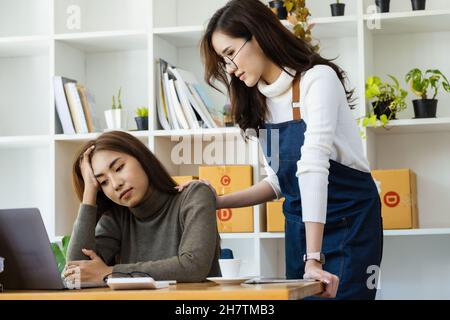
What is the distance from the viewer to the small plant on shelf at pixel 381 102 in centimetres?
350

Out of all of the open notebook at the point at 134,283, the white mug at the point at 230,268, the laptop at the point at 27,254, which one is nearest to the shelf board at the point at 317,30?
the white mug at the point at 230,268

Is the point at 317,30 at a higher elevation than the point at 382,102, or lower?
higher

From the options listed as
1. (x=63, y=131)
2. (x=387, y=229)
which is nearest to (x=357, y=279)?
(x=387, y=229)

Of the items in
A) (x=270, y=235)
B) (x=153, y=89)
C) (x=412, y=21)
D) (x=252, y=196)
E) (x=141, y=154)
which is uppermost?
(x=412, y=21)

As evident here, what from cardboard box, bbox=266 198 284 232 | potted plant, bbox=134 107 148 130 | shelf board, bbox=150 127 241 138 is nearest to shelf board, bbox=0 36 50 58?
potted plant, bbox=134 107 148 130

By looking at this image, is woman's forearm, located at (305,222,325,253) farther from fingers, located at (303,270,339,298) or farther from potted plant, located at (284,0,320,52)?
potted plant, located at (284,0,320,52)

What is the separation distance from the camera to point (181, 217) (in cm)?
217

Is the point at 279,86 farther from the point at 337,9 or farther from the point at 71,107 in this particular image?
→ the point at 71,107

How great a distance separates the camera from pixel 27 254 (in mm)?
1814

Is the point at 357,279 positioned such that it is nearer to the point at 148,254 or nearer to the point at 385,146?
the point at 148,254

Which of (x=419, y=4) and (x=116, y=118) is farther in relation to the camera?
(x=116, y=118)

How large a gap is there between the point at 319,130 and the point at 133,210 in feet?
1.82

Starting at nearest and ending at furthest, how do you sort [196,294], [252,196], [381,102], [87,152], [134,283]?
[196,294]
[134,283]
[87,152]
[252,196]
[381,102]

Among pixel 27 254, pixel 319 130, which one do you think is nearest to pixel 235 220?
pixel 319 130
